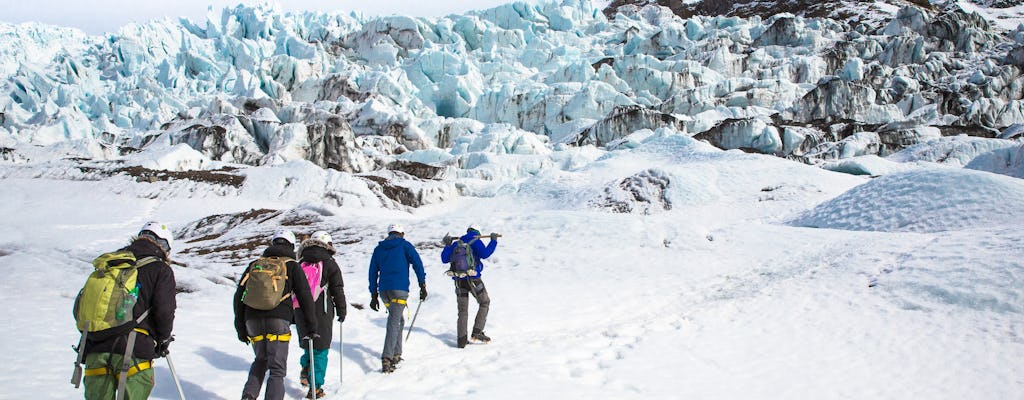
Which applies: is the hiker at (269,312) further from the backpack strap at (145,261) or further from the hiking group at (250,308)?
the backpack strap at (145,261)

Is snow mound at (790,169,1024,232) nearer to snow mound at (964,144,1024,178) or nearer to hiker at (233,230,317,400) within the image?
snow mound at (964,144,1024,178)

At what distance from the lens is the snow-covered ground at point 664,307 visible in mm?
6426

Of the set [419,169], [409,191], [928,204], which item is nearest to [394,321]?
[928,204]

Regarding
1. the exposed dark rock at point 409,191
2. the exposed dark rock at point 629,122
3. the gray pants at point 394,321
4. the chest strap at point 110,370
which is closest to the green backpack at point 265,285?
the chest strap at point 110,370

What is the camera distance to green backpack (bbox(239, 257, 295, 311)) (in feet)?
16.3

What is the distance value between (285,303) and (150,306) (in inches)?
45.1

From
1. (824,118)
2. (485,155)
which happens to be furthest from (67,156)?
(824,118)

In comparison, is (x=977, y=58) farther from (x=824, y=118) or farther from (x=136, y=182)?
(x=136, y=182)

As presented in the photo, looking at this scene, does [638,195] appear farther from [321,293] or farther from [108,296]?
[108,296]

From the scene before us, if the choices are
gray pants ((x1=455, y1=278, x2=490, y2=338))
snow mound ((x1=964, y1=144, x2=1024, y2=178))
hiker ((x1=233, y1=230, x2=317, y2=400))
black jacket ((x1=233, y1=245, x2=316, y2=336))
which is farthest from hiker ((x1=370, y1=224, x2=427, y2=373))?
snow mound ((x1=964, y1=144, x2=1024, y2=178))

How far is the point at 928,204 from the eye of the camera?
1927 centimetres

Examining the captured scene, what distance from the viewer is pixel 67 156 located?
1635 inches

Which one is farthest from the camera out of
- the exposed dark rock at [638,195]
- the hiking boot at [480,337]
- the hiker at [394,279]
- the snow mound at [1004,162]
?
the exposed dark rock at [638,195]

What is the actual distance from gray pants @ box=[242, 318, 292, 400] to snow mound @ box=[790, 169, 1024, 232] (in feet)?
65.9
